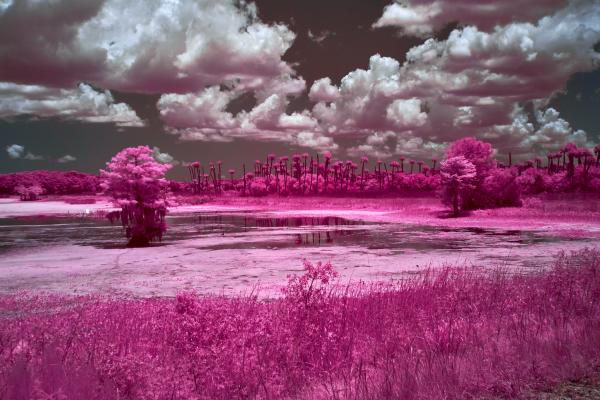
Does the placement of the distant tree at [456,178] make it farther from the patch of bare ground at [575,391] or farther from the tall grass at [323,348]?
the patch of bare ground at [575,391]

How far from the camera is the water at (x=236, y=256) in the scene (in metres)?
17.7

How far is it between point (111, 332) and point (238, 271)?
10.9 meters

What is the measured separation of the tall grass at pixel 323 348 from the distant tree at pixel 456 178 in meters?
39.3

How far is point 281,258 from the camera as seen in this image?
75.4 feet

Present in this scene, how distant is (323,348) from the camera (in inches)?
297

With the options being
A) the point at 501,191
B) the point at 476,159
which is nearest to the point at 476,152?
the point at 476,159

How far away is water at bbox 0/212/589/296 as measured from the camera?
58.1 ft

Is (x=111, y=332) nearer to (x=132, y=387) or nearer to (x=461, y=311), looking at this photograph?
(x=132, y=387)

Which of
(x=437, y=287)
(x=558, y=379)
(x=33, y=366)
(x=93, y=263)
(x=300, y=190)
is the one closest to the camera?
(x=558, y=379)

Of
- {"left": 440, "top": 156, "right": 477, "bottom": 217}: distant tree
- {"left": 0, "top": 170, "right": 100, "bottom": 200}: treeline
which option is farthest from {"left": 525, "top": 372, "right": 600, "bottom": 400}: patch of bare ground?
{"left": 0, "top": 170, "right": 100, "bottom": 200}: treeline

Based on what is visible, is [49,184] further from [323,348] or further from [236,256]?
[323,348]

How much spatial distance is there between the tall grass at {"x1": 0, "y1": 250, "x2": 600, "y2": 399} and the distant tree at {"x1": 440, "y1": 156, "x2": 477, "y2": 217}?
39262 mm

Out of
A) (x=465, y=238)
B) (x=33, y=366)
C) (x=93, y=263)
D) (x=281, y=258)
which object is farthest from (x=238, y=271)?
(x=465, y=238)

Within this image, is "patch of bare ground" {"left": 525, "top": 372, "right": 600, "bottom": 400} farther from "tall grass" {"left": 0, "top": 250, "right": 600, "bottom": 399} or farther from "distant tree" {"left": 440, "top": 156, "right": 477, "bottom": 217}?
"distant tree" {"left": 440, "top": 156, "right": 477, "bottom": 217}
